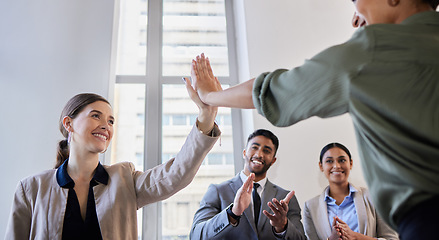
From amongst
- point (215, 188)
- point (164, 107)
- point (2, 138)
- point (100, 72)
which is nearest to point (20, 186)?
point (215, 188)

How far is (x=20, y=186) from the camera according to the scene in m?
1.80

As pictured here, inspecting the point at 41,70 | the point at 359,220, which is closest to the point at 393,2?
the point at 359,220

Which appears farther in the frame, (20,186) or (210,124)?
(20,186)

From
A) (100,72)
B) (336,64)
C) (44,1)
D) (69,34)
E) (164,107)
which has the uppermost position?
(44,1)

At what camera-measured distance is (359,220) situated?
7.85 ft

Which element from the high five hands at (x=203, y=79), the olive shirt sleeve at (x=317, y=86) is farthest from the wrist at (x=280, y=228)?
the olive shirt sleeve at (x=317, y=86)

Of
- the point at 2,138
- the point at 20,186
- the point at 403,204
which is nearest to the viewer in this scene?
the point at 403,204

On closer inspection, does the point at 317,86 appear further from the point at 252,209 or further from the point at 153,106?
the point at 153,106

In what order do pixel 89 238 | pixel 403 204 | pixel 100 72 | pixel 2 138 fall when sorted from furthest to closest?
pixel 100 72
pixel 2 138
pixel 89 238
pixel 403 204

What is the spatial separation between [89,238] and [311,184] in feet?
6.54

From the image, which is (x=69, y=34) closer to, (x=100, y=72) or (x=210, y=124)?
(x=100, y=72)

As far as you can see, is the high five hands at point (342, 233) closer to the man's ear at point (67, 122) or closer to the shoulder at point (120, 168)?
the shoulder at point (120, 168)

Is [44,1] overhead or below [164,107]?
overhead

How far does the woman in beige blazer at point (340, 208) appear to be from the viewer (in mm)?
2377
